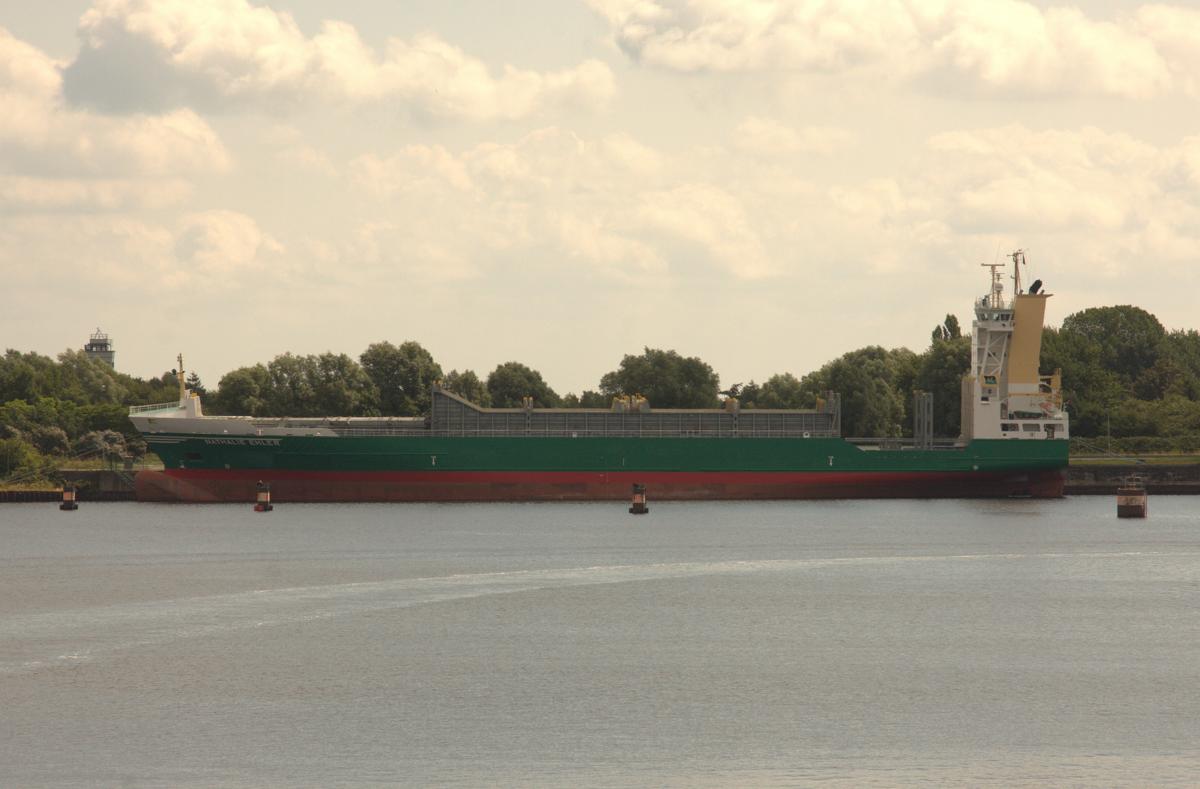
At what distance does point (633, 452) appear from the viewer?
55.3 m

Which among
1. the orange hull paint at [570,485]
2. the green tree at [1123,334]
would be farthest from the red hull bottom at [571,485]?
the green tree at [1123,334]

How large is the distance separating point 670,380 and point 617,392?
15.7 feet

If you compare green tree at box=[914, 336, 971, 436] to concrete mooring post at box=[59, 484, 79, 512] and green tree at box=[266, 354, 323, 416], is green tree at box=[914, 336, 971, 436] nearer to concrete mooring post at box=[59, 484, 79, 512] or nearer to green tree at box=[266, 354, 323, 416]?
green tree at box=[266, 354, 323, 416]

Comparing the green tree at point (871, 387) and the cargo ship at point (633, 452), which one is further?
the green tree at point (871, 387)

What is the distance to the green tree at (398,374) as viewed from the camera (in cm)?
8212

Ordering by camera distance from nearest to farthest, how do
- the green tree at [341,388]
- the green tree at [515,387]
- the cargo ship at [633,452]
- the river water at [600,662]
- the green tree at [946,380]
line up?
the river water at [600,662]
the cargo ship at [633,452]
the green tree at [946,380]
the green tree at [341,388]
the green tree at [515,387]

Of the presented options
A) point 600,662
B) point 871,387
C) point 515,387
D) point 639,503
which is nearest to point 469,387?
point 515,387

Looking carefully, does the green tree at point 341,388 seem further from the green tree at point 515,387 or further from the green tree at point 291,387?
the green tree at point 515,387

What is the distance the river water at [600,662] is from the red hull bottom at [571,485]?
13.2m

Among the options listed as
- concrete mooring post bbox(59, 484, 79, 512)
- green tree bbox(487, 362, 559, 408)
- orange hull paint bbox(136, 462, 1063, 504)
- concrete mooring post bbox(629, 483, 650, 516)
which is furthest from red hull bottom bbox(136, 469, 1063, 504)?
green tree bbox(487, 362, 559, 408)

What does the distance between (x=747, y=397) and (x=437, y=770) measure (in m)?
83.9

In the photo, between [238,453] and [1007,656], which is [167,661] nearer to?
[1007,656]

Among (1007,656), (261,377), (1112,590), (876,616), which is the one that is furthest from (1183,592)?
(261,377)

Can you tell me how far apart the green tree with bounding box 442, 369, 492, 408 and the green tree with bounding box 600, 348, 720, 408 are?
24.5 feet
